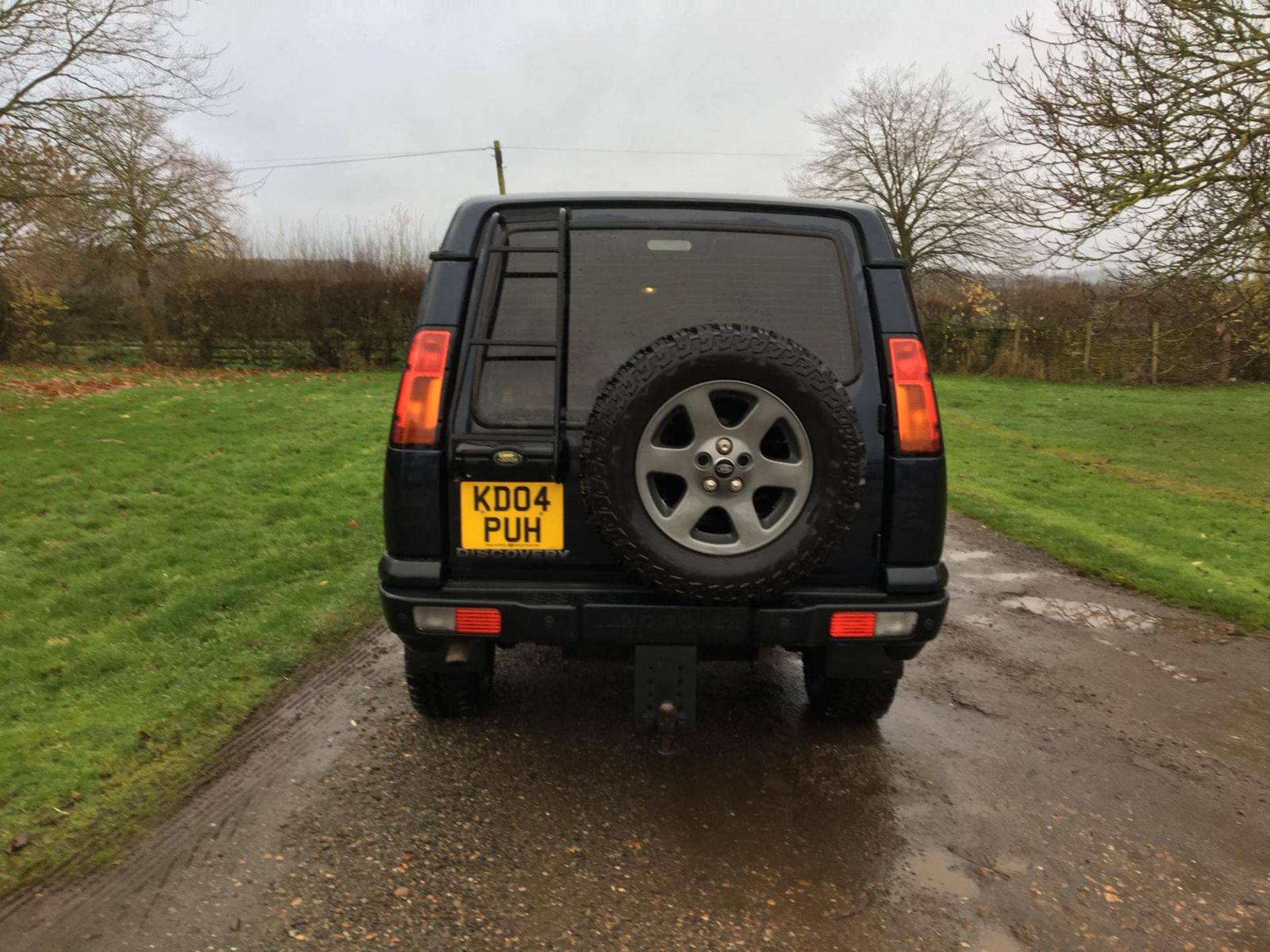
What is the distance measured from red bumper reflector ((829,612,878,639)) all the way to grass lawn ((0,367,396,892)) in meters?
2.23

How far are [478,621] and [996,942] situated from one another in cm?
165

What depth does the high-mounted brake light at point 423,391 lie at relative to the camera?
2555 mm

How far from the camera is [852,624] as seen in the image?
2.57m

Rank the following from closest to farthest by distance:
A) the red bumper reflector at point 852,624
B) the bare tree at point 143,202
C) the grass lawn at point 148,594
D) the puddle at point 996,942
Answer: the puddle at point 996,942, the red bumper reflector at point 852,624, the grass lawn at point 148,594, the bare tree at point 143,202

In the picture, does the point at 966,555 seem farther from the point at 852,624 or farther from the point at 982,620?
the point at 852,624

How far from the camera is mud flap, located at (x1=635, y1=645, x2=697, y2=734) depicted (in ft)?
8.48

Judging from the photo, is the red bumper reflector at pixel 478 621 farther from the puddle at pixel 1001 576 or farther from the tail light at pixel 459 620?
the puddle at pixel 1001 576

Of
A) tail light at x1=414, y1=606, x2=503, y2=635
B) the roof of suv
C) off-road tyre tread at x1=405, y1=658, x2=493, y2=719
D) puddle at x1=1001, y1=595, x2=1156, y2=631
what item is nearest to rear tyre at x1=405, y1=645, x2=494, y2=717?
off-road tyre tread at x1=405, y1=658, x2=493, y2=719

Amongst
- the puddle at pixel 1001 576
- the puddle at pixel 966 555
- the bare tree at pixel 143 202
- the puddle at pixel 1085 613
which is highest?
the bare tree at pixel 143 202

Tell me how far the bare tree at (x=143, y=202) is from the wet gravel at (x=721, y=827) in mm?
12681

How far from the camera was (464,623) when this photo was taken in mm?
2580

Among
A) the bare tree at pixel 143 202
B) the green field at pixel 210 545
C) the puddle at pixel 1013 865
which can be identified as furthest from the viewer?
the bare tree at pixel 143 202

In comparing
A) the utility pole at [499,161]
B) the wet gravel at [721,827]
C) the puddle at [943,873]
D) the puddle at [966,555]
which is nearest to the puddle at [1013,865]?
the wet gravel at [721,827]

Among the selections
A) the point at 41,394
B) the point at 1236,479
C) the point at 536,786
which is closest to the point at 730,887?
the point at 536,786
